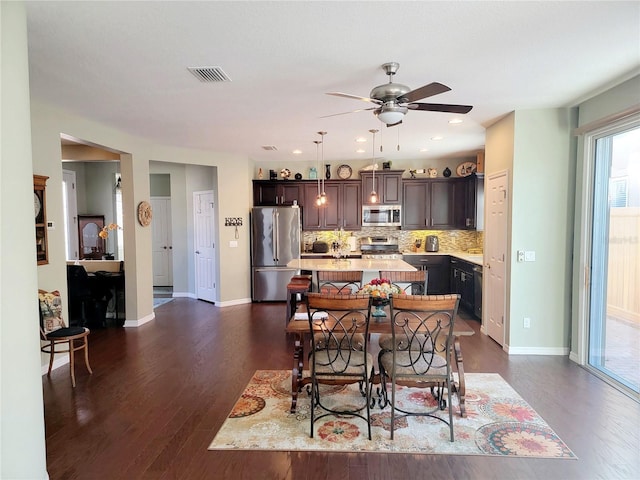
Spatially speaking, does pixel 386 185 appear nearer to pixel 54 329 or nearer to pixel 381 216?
pixel 381 216

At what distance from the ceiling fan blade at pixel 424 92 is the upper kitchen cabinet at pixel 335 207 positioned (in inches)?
180

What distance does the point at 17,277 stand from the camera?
77.3 inches

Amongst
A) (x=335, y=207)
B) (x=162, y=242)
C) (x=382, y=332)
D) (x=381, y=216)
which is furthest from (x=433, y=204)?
(x=162, y=242)

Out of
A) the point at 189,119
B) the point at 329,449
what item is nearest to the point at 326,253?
the point at 189,119

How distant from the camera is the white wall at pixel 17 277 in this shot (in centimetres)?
189

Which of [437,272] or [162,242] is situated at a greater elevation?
[162,242]

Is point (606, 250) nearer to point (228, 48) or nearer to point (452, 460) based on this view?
point (452, 460)

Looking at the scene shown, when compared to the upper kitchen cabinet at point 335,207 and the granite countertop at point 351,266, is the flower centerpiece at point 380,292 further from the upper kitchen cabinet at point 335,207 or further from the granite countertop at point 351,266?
the upper kitchen cabinet at point 335,207

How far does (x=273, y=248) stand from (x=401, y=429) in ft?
15.5

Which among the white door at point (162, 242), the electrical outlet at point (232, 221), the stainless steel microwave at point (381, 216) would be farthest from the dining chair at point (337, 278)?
the white door at point (162, 242)

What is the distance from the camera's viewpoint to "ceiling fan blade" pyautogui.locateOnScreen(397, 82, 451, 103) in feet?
8.35

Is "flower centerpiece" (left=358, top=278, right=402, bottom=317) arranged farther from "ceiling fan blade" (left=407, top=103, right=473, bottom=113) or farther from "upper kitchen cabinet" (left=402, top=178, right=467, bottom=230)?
"upper kitchen cabinet" (left=402, top=178, right=467, bottom=230)

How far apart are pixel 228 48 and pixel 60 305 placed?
3072mm

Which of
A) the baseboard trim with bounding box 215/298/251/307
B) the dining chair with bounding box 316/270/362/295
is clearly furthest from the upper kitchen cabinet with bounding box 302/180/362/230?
the dining chair with bounding box 316/270/362/295
